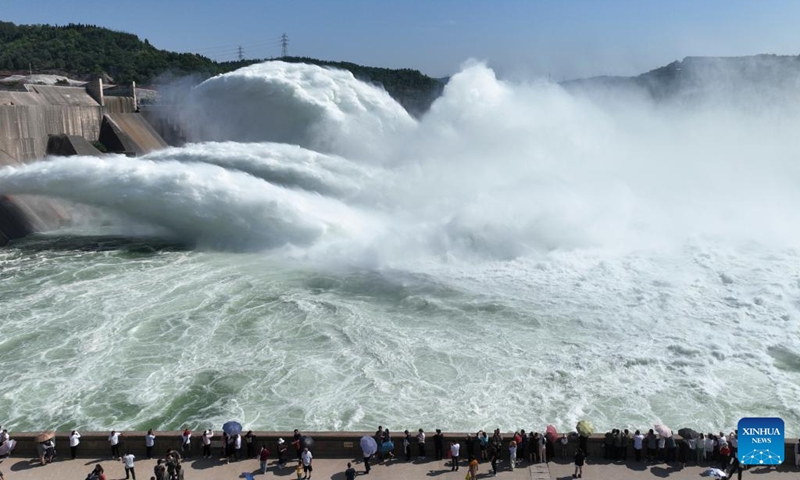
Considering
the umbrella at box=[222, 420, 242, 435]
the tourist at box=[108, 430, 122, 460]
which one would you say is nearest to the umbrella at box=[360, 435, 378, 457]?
the umbrella at box=[222, 420, 242, 435]

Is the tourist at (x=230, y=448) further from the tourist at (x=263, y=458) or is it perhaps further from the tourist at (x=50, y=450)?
the tourist at (x=50, y=450)

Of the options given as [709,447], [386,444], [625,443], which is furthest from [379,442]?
[709,447]

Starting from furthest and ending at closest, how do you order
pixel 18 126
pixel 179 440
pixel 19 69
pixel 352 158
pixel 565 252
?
pixel 19 69 → pixel 352 158 → pixel 18 126 → pixel 565 252 → pixel 179 440

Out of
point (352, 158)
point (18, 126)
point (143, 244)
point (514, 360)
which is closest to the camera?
point (514, 360)

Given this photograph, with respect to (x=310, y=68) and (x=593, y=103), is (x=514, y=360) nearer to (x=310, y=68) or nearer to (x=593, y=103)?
(x=310, y=68)

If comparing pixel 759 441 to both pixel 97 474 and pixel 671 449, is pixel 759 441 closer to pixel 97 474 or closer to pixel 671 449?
pixel 671 449

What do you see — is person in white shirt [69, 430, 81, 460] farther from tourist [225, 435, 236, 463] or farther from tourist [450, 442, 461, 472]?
tourist [450, 442, 461, 472]

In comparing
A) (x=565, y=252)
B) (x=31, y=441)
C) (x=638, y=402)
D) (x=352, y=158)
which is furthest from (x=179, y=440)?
(x=352, y=158)

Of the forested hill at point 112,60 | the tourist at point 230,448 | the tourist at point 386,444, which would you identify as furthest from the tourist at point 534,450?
the forested hill at point 112,60
